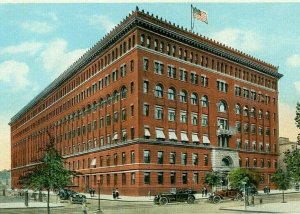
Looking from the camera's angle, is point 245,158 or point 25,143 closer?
point 245,158

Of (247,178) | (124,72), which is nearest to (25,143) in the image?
(124,72)

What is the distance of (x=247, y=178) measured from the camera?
128 ft

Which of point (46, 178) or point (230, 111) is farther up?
point (230, 111)

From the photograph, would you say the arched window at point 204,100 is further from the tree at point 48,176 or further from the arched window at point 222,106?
the tree at point 48,176

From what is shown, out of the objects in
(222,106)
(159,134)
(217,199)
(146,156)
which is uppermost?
(222,106)

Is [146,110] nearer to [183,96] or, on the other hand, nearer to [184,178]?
[183,96]

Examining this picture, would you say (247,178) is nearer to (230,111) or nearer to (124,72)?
(124,72)

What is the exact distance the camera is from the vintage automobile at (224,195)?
4197 centimetres

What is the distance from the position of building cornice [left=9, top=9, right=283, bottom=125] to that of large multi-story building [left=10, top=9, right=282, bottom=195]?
166 millimetres

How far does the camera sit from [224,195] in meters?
43.5

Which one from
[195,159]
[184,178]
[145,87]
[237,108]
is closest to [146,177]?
[184,178]

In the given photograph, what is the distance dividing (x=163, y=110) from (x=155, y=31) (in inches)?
422

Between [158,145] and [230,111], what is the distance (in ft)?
58.1

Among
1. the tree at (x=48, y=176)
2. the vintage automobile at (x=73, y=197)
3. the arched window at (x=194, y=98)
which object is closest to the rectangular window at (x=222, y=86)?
the arched window at (x=194, y=98)
